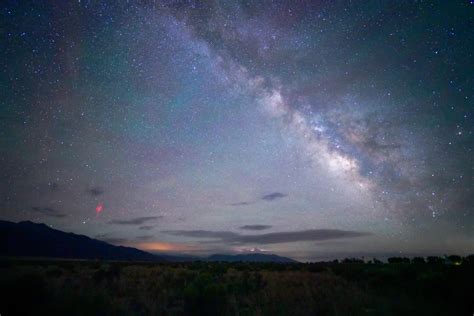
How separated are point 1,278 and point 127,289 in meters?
7.34

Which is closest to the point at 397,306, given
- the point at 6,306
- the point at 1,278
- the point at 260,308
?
the point at 260,308

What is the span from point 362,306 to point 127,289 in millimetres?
12542

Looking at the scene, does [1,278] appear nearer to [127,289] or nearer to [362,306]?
[127,289]

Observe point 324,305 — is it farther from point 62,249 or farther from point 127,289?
point 62,249

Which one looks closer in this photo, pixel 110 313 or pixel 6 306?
pixel 6 306

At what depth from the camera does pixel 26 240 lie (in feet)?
604

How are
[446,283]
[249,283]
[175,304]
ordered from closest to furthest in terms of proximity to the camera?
[175,304] → [446,283] → [249,283]

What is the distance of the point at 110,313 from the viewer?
36.3 ft

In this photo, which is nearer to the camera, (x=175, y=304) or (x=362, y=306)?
(x=362, y=306)

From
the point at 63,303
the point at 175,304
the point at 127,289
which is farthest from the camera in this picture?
the point at 127,289

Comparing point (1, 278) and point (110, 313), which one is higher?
point (1, 278)

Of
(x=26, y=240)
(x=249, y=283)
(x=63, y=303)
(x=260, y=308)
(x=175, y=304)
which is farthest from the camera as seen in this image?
(x=26, y=240)

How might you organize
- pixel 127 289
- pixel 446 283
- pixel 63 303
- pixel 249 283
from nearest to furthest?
pixel 63 303 < pixel 446 283 < pixel 127 289 < pixel 249 283

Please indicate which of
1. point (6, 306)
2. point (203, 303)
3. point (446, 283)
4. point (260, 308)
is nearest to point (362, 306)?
point (260, 308)
